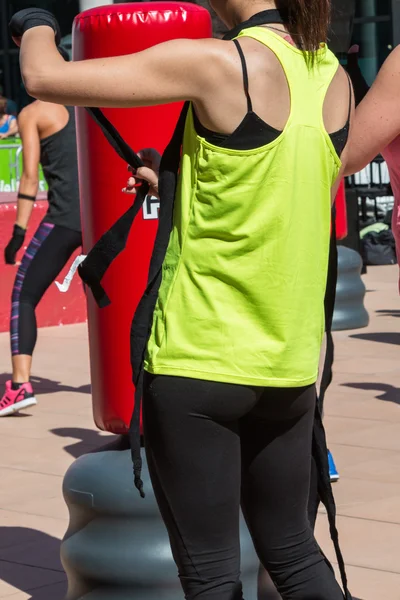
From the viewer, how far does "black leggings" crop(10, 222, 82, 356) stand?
7.09 m

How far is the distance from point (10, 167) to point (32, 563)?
26.9 ft

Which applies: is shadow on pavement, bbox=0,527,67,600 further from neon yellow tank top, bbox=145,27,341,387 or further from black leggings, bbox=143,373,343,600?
neon yellow tank top, bbox=145,27,341,387

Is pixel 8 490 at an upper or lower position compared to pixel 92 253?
lower

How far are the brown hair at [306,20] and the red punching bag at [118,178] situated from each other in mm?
1426

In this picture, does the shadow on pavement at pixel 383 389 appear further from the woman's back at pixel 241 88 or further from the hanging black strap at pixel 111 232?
the woman's back at pixel 241 88

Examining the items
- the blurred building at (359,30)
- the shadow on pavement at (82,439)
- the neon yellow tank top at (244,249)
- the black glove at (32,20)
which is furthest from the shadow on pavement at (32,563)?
the blurred building at (359,30)

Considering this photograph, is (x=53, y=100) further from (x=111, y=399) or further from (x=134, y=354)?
(x=111, y=399)

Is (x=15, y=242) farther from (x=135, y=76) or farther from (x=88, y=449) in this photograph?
(x=135, y=76)

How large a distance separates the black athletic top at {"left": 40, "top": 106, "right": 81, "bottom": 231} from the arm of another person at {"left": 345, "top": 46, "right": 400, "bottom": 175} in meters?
3.95

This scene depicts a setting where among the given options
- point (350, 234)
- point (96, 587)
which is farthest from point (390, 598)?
point (350, 234)

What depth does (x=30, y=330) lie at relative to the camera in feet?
23.2

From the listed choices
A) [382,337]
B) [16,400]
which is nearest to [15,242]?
[16,400]

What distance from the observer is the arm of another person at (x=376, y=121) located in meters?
2.98

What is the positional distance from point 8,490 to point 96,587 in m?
1.80
